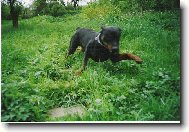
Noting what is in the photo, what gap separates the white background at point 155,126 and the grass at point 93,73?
47 mm

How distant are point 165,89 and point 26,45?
1230 mm

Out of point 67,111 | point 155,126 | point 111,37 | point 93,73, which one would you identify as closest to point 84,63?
point 93,73

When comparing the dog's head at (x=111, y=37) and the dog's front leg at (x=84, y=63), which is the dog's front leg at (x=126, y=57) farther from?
the dog's front leg at (x=84, y=63)

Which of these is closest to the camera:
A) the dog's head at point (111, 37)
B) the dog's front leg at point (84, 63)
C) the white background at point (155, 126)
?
the white background at point (155, 126)

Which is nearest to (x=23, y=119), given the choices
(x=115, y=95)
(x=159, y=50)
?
(x=115, y=95)

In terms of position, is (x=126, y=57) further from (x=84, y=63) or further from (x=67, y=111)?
(x=67, y=111)

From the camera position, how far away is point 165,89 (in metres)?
3.33

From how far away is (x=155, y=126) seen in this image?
3.19m

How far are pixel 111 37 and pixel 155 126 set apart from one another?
2.52ft

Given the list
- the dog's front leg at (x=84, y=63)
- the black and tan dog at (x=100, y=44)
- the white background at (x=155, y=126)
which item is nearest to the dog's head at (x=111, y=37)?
the black and tan dog at (x=100, y=44)

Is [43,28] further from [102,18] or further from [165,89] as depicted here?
[165,89]

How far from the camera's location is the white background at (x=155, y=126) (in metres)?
3.20

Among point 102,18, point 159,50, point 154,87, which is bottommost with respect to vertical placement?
point 154,87

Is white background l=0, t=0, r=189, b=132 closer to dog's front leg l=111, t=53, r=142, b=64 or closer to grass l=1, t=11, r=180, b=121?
grass l=1, t=11, r=180, b=121
